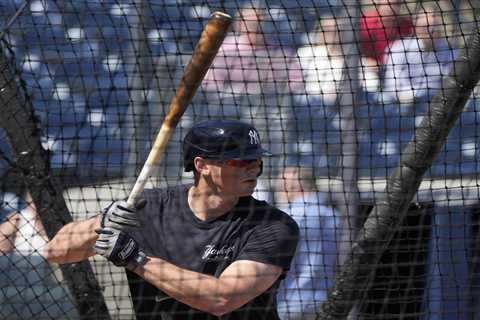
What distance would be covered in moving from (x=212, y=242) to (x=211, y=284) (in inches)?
8.5

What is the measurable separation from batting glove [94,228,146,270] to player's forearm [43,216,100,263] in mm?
187

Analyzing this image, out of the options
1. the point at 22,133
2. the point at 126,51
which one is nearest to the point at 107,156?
the point at 126,51

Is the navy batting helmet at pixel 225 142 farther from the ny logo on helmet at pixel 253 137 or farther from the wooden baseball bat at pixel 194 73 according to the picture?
the wooden baseball bat at pixel 194 73

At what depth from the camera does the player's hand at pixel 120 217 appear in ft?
10.6

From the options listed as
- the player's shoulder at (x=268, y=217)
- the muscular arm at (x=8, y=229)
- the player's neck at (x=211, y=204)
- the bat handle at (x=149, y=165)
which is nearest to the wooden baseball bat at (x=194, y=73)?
the bat handle at (x=149, y=165)

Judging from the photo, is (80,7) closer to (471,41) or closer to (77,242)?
(77,242)

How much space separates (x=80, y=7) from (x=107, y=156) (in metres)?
0.80

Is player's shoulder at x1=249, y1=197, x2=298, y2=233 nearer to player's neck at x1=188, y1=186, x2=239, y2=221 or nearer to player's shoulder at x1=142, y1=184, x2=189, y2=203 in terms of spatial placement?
player's neck at x1=188, y1=186, x2=239, y2=221

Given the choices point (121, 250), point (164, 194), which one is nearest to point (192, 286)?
point (121, 250)

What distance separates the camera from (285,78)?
15.9 feet

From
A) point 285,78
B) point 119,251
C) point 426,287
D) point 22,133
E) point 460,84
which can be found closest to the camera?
point 119,251

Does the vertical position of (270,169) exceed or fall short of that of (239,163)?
it falls short

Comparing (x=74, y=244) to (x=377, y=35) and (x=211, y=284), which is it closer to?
(x=211, y=284)

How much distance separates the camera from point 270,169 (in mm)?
4656
